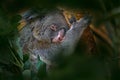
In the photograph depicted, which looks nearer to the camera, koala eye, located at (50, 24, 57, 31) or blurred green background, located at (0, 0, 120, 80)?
blurred green background, located at (0, 0, 120, 80)

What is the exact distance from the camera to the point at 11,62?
0.48 metres

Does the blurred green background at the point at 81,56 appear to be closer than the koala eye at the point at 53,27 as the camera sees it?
Yes

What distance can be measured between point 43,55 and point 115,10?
0.35m

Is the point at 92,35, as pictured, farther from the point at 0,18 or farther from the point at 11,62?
the point at 0,18

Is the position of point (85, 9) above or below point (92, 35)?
above

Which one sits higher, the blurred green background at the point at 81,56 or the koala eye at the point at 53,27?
the blurred green background at the point at 81,56

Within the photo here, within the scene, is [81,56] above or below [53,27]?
above

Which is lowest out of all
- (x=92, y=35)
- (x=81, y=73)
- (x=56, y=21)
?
(x=92, y=35)

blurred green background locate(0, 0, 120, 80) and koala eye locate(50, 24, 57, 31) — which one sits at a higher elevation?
blurred green background locate(0, 0, 120, 80)

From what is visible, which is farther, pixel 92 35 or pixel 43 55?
pixel 92 35

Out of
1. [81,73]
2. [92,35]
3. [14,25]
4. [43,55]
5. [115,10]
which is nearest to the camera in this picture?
[81,73]

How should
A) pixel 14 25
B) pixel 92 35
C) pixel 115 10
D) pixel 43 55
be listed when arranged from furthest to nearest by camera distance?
1. pixel 92 35
2. pixel 43 55
3. pixel 14 25
4. pixel 115 10

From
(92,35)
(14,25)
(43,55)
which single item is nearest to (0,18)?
(14,25)

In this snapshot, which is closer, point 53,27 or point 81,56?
point 81,56
